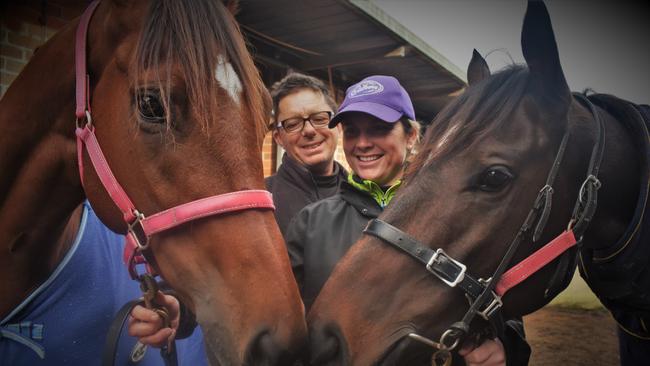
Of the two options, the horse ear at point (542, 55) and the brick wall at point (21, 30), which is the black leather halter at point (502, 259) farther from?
the brick wall at point (21, 30)

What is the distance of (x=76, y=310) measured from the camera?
4.98 feet

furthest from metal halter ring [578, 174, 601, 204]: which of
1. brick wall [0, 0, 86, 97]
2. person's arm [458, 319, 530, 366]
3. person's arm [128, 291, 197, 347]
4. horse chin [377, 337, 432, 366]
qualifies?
brick wall [0, 0, 86, 97]

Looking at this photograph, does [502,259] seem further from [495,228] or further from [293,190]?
[293,190]

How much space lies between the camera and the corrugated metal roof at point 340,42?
3.90 meters

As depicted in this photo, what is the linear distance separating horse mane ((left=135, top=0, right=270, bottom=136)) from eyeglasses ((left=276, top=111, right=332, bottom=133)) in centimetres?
122

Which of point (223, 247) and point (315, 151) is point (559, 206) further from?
point (315, 151)

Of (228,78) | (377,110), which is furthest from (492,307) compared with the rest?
(228,78)

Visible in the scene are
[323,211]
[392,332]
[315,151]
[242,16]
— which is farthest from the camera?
[242,16]

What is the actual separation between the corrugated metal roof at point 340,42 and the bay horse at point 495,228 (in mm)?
2750

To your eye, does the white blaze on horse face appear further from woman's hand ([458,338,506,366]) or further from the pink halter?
woman's hand ([458,338,506,366])

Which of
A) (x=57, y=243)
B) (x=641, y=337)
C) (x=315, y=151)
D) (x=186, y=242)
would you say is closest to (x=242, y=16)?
(x=315, y=151)

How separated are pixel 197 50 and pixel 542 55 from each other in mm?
1251

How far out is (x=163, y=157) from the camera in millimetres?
1180

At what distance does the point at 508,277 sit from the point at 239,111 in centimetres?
110
